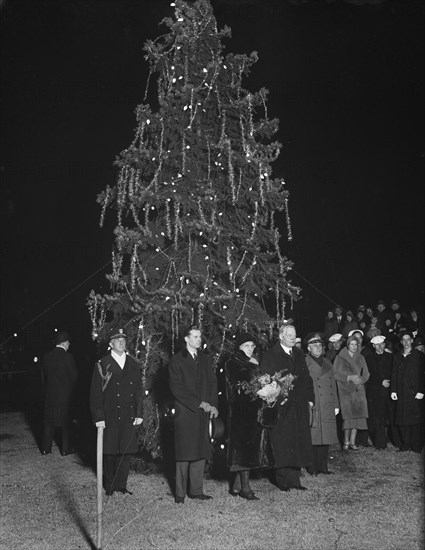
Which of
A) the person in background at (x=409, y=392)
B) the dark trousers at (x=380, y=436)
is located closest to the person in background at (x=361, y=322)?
the person in background at (x=409, y=392)

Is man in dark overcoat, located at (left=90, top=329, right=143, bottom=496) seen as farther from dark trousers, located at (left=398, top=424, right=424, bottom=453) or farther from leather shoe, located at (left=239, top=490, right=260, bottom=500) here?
dark trousers, located at (left=398, top=424, right=424, bottom=453)

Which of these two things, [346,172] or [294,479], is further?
[346,172]

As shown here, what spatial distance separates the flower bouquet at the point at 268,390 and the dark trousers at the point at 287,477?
2.86 ft

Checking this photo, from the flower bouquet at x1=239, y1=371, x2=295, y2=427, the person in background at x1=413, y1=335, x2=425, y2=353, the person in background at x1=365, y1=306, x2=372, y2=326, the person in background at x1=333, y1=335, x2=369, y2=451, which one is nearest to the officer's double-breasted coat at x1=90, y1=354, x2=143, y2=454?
the flower bouquet at x1=239, y1=371, x2=295, y2=427

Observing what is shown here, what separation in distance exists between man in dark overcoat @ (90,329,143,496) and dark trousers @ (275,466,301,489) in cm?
193

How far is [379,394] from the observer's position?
13477mm

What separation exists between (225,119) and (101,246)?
2454 centimetres

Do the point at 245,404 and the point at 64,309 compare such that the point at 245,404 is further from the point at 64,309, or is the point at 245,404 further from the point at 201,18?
the point at 64,309

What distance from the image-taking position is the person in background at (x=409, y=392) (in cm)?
1298

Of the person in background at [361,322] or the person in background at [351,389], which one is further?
the person in background at [361,322]

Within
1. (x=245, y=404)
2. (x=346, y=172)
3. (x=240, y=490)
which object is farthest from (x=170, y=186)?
(x=346, y=172)

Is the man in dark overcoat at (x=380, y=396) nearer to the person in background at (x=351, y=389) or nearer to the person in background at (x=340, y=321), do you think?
the person in background at (x=351, y=389)

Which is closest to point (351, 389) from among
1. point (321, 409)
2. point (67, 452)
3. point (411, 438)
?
point (411, 438)

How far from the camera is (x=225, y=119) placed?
1146cm
